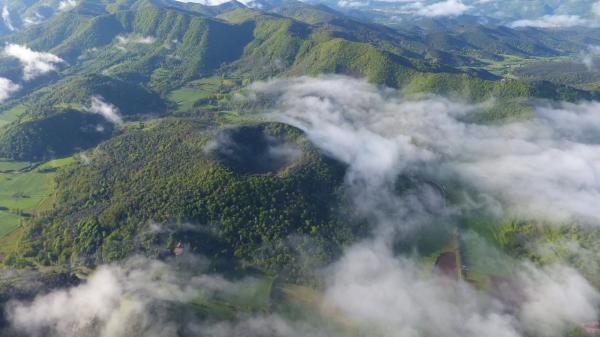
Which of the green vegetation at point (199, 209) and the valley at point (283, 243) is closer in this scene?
the valley at point (283, 243)

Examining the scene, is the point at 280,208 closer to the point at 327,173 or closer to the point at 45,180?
the point at 327,173

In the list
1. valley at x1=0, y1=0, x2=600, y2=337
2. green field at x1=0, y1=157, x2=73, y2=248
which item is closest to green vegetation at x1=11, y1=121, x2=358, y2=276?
valley at x1=0, y1=0, x2=600, y2=337

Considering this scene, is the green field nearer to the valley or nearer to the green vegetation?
the valley

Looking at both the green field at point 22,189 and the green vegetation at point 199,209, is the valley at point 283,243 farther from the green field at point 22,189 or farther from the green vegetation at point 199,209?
the green field at point 22,189

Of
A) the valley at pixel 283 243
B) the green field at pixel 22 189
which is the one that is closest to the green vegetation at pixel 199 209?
the valley at pixel 283 243

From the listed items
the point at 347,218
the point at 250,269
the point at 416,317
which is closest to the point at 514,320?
the point at 416,317

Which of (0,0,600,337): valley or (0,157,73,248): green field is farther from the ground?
(0,0,600,337): valley

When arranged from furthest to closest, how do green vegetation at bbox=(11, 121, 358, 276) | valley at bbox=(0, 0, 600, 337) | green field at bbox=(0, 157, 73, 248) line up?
green field at bbox=(0, 157, 73, 248) < green vegetation at bbox=(11, 121, 358, 276) < valley at bbox=(0, 0, 600, 337)

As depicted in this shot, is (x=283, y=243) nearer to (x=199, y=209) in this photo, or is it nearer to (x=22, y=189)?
(x=199, y=209)

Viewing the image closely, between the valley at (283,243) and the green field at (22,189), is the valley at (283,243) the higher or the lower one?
the higher one
